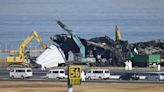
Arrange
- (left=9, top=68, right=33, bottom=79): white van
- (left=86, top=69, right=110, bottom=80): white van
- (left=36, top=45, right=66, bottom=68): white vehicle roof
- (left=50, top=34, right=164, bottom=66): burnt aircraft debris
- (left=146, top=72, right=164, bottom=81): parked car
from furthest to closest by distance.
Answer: (left=50, top=34, right=164, bottom=66): burnt aircraft debris → (left=36, top=45, right=66, bottom=68): white vehicle roof → (left=9, top=68, right=33, bottom=79): white van → (left=86, top=69, right=110, bottom=80): white van → (left=146, top=72, right=164, bottom=81): parked car

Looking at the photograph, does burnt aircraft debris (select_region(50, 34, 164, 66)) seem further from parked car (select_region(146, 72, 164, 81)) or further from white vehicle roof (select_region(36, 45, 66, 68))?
parked car (select_region(146, 72, 164, 81))

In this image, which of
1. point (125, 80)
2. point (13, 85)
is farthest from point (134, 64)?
point (13, 85)

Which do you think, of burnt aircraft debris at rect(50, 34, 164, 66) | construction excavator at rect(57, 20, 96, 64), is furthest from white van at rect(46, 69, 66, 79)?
construction excavator at rect(57, 20, 96, 64)

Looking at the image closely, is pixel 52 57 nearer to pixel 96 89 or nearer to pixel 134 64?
pixel 134 64

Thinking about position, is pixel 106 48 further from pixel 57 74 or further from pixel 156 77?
pixel 156 77

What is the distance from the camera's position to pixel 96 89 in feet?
212

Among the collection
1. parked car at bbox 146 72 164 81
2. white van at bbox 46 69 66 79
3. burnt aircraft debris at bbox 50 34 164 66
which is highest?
burnt aircraft debris at bbox 50 34 164 66

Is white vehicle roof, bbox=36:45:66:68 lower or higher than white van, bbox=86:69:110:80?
higher

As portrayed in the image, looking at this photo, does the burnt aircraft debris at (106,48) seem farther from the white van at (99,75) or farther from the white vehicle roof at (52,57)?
the white van at (99,75)

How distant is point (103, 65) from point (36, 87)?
184 ft

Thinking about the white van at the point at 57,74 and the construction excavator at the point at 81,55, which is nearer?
the white van at the point at 57,74

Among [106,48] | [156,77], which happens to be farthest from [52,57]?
[156,77]

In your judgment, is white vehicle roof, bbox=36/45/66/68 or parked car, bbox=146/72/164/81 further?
white vehicle roof, bbox=36/45/66/68

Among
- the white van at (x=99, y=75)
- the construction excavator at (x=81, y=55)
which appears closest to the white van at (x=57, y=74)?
the white van at (x=99, y=75)
